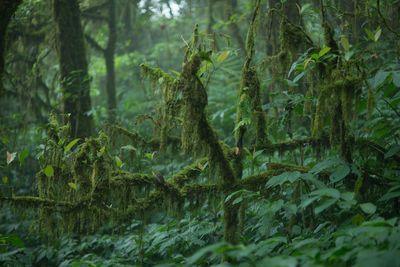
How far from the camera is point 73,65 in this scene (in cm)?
541

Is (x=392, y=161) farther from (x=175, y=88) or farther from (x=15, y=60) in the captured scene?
(x=15, y=60)

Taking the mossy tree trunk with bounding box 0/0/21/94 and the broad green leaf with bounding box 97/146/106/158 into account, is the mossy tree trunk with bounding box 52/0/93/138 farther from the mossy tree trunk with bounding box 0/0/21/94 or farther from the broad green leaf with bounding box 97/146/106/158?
the mossy tree trunk with bounding box 0/0/21/94

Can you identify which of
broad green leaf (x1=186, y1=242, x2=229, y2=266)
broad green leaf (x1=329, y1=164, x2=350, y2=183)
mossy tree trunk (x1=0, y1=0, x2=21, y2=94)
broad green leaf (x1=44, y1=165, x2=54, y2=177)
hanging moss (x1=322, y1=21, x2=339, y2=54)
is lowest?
broad green leaf (x1=186, y1=242, x2=229, y2=266)

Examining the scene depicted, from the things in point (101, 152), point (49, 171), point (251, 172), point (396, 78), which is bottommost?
point (251, 172)

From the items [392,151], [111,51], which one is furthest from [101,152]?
[111,51]

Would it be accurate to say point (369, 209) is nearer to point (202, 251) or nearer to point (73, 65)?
point (202, 251)

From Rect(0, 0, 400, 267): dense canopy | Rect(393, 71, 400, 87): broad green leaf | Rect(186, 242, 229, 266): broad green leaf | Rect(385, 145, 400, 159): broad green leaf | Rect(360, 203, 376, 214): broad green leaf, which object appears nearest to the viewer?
Rect(186, 242, 229, 266): broad green leaf

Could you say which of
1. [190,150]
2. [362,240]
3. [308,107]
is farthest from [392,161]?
[190,150]

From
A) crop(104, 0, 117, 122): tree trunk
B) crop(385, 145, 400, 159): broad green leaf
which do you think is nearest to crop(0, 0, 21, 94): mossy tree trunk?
crop(385, 145, 400, 159): broad green leaf

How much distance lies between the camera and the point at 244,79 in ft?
9.77

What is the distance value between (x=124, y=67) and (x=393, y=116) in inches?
469

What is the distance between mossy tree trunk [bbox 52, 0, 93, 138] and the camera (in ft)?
17.1

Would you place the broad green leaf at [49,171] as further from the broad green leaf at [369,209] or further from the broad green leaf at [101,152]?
the broad green leaf at [369,209]

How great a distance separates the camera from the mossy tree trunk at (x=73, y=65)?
5.20 metres
